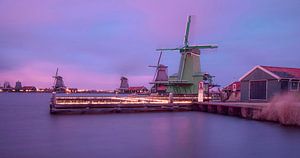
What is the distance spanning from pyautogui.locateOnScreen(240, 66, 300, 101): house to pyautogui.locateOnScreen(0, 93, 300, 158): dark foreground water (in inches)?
356

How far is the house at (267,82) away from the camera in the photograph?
2939 cm

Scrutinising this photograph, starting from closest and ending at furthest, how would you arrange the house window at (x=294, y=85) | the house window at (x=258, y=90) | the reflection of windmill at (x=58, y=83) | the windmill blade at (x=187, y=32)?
the house window at (x=294, y=85)
the house window at (x=258, y=90)
the windmill blade at (x=187, y=32)
the reflection of windmill at (x=58, y=83)

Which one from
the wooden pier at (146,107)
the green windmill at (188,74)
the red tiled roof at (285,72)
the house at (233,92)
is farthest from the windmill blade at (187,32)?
the red tiled roof at (285,72)

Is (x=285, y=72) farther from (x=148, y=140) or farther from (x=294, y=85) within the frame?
(x=148, y=140)

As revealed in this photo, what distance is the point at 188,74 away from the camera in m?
47.7

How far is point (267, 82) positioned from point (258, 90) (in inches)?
64.3

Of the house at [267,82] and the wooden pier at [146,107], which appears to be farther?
the house at [267,82]

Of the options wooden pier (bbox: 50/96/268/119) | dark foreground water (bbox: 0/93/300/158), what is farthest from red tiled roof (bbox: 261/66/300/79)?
dark foreground water (bbox: 0/93/300/158)

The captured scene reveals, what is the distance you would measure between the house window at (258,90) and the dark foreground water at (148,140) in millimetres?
9850

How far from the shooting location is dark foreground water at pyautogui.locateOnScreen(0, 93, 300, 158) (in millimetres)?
13094

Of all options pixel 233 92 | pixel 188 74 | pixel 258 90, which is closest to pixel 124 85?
pixel 188 74

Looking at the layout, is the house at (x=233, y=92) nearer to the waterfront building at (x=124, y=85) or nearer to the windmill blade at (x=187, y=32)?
the windmill blade at (x=187, y=32)

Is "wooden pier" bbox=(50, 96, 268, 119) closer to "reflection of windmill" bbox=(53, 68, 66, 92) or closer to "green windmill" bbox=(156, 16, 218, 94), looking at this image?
"green windmill" bbox=(156, 16, 218, 94)

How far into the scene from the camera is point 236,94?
3969 cm
